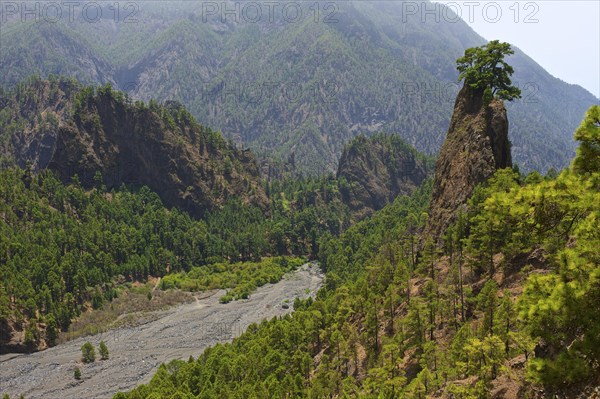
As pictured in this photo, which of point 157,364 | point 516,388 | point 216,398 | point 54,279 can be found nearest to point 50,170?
point 54,279

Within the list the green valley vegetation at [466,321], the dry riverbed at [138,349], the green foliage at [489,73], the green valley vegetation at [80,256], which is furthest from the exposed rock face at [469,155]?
the green valley vegetation at [80,256]

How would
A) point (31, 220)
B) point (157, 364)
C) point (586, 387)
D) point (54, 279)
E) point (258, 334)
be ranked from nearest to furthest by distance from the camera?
point (586, 387)
point (258, 334)
point (157, 364)
point (54, 279)
point (31, 220)

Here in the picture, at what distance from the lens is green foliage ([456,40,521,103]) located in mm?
79000

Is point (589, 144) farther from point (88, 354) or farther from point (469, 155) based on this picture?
point (88, 354)

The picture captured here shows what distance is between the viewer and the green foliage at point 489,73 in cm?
7900

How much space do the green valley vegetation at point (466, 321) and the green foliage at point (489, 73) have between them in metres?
17.9

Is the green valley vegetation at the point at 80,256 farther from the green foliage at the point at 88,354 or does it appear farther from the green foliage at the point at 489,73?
the green foliage at the point at 489,73

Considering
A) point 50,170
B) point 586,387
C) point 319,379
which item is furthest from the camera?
point 50,170

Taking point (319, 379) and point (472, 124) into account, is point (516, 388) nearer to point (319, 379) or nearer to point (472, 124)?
point (319, 379)

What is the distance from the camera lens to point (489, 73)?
8119 centimetres

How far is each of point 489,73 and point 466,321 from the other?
43303 mm

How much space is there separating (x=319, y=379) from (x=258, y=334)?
30152 mm

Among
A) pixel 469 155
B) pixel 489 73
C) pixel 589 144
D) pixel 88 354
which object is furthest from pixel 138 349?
pixel 589 144

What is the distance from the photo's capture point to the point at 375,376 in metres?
56.3
